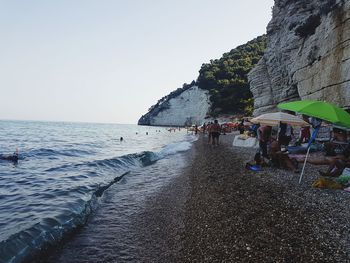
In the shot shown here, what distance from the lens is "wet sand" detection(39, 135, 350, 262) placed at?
17.1ft

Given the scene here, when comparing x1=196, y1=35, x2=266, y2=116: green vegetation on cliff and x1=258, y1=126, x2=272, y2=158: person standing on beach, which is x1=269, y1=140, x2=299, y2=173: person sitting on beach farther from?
x1=196, y1=35, x2=266, y2=116: green vegetation on cliff

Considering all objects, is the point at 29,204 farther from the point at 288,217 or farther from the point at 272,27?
the point at 272,27

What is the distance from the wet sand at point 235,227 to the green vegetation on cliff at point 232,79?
5502 centimetres

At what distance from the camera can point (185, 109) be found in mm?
105812

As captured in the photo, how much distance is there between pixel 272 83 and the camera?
35156mm

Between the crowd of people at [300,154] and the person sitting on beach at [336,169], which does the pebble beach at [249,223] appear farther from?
the crowd of people at [300,154]

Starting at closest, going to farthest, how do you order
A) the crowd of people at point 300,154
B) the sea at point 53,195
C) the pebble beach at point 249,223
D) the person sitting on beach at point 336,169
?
the pebble beach at point 249,223 → the sea at point 53,195 → the person sitting on beach at point 336,169 → the crowd of people at point 300,154

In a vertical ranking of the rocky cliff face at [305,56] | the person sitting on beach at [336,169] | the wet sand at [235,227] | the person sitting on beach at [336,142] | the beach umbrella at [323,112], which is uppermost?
the rocky cliff face at [305,56]

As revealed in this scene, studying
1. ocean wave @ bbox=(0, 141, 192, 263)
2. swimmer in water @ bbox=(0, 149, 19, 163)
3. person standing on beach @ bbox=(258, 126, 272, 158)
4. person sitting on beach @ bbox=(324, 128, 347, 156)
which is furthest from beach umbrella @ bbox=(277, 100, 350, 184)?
swimmer in water @ bbox=(0, 149, 19, 163)

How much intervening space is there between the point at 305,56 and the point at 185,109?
82.4m

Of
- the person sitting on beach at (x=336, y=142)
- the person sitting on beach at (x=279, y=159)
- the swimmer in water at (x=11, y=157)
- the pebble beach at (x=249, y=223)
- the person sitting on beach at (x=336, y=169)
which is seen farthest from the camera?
the swimmer in water at (x=11, y=157)

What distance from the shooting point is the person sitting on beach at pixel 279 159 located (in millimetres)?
11945

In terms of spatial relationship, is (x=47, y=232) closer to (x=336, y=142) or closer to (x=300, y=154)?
(x=300, y=154)

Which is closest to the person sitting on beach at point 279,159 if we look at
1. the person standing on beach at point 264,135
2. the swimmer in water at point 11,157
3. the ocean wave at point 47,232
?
the person standing on beach at point 264,135
